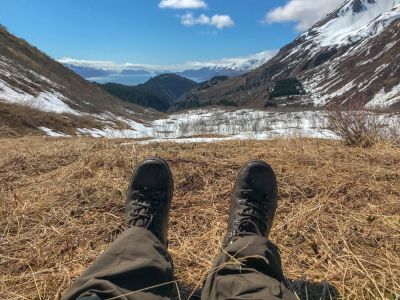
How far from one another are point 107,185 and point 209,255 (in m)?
1.44

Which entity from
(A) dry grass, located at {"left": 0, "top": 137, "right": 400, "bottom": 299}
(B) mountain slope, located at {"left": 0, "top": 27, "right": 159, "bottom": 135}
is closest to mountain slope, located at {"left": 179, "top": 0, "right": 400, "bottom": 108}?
(B) mountain slope, located at {"left": 0, "top": 27, "right": 159, "bottom": 135}

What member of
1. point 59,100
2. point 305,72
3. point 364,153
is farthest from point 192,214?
point 305,72

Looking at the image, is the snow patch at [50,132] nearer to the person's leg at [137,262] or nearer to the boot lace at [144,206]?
the boot lace at [144,206]

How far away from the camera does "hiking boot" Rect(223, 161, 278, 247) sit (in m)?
2.39

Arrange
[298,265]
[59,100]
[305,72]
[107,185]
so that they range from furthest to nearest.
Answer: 1. [305,72]
2. [59,100]
3. [107,185]
4. [298,265]

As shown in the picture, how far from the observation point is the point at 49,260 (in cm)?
247

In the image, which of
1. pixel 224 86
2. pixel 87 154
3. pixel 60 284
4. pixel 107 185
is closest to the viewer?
pixel 60 284

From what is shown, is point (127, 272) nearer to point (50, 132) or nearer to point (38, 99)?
point (50, 132)

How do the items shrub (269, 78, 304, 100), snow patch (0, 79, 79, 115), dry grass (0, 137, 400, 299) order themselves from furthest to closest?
shrub (269, 78, 304, 100) < snow patch (0, 79, 79, 115) < dry grass (0, 137, 400, 299)

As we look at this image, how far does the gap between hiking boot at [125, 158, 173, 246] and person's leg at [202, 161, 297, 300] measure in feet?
1.40

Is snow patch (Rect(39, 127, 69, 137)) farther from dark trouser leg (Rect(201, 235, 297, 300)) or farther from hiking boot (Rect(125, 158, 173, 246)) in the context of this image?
dark trouser leg (Rect(201, 235, 297, 300))

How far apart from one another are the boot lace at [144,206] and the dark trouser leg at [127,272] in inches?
10.8

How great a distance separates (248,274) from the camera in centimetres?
183

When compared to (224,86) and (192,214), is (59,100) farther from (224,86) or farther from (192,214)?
(224,86)
